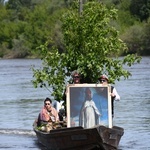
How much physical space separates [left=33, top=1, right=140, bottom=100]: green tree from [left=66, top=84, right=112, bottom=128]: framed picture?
80.7 inches

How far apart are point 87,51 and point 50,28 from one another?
380 ft

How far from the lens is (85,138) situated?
22.2 m

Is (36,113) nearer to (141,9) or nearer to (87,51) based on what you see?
(87,51)

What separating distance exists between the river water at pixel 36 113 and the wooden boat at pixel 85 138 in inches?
97.5

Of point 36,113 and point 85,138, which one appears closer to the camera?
point 85,138

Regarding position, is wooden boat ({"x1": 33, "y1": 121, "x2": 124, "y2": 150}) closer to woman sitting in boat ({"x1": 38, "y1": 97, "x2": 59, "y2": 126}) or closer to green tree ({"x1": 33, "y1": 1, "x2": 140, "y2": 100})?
woman sitting in boat ({"x1": 38, "y1": 97, "x2": 59, "y2": 126})

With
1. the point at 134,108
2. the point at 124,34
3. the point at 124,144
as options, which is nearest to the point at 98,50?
the point at 124,144

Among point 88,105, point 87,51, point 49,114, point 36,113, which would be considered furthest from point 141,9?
point 88,105

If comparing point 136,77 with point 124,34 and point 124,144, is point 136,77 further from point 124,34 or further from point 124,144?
point 124,34

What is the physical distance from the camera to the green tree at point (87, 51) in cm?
2534

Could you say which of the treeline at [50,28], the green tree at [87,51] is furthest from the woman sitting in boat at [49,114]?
the treeline at [50,28]

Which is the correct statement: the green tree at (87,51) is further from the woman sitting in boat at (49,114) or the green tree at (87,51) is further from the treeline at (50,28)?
the treeline at (50,28)

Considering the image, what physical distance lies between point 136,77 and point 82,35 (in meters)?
36.4

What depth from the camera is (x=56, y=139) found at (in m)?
22.9
